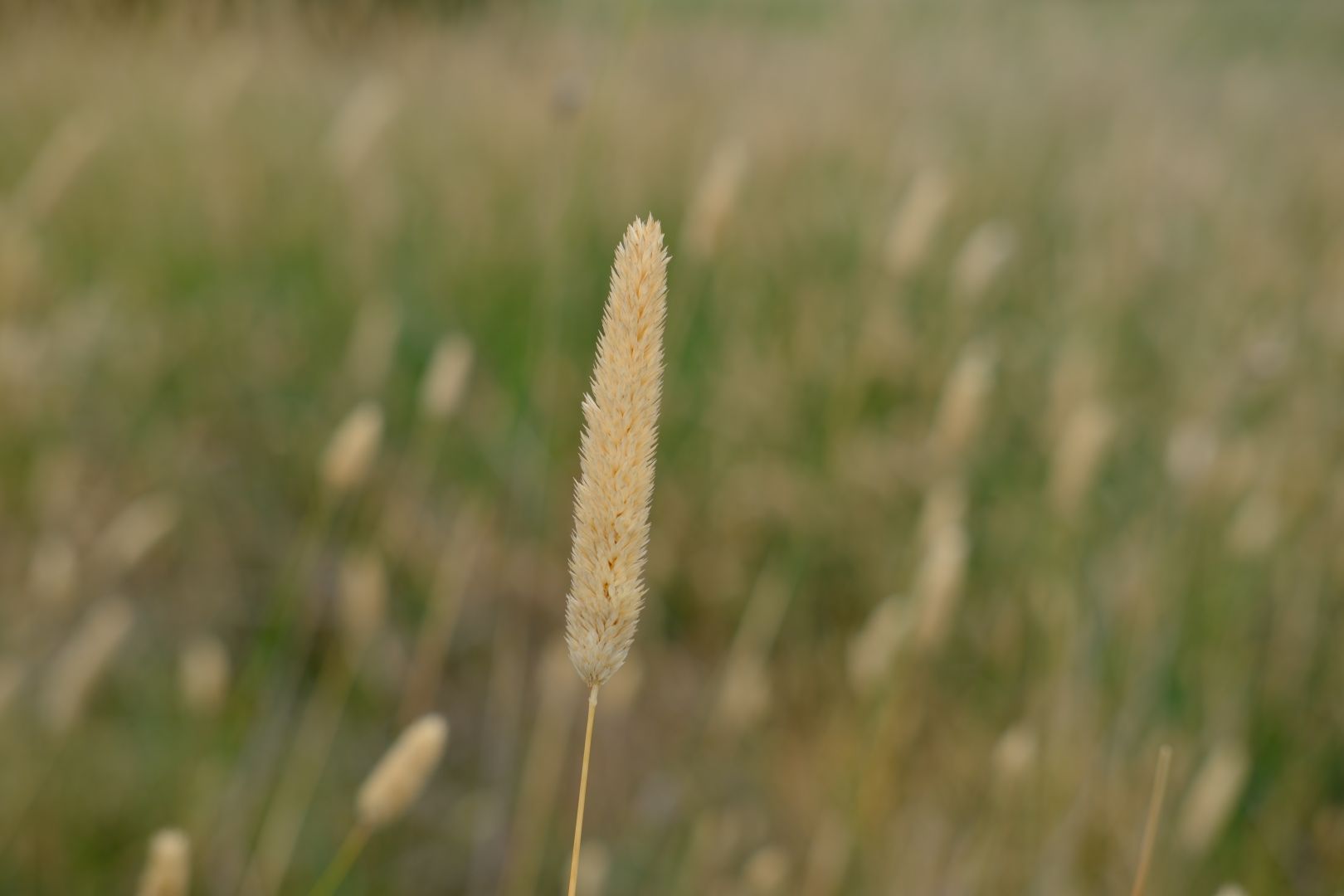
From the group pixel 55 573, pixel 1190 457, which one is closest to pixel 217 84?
pixel 55 573

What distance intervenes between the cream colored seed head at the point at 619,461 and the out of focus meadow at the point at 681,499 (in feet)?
1.88

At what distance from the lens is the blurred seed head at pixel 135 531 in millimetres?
1473

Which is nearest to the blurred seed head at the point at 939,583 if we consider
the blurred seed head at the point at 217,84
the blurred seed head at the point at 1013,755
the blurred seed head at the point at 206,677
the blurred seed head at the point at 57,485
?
the blurred seed head at the point at 1013,755

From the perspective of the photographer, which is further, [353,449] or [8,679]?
[8,679]

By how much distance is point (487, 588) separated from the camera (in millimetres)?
2105

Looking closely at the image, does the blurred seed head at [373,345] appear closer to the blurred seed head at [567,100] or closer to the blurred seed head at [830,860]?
the blurred seed head at [567,100]

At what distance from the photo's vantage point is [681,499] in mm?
2273

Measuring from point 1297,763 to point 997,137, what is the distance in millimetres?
2942

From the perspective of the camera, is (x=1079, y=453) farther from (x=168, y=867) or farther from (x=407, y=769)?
(x=168, y=867)

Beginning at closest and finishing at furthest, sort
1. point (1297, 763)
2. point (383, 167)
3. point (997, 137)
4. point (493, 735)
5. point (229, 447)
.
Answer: point (1297, 763)
point (493, 735)
point (229, 447)
point (383, 167)
point (997, 137)

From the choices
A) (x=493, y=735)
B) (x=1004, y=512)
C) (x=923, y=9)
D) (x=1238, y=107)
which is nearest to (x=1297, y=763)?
(x=1004, y=512)

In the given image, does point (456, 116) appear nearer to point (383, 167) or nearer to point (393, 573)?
point (383, 167)

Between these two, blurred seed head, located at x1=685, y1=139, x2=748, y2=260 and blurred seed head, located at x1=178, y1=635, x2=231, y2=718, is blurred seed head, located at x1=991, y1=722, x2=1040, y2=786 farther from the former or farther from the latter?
blurred seed head, located at x1=178, y1=635, x2=231, y2=718

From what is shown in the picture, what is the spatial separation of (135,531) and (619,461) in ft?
4.18
